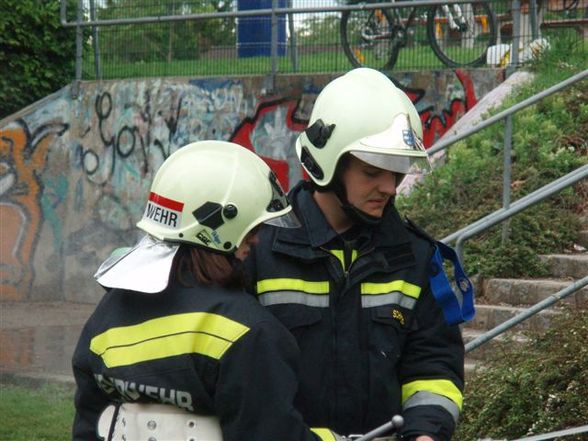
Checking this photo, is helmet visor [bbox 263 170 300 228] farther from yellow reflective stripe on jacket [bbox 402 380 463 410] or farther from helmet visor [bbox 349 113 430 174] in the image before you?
yellow reflective stripe on jacket [bbox 402 380 463 410]

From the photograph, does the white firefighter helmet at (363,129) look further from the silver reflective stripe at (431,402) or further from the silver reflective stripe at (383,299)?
the silver reflective stripe at (431,402)

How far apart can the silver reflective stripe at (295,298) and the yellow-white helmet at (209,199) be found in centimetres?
23

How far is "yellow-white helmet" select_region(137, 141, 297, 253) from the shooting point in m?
2.91

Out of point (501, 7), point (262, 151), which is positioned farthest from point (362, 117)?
point (262, 151)

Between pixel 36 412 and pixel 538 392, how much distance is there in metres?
3.51

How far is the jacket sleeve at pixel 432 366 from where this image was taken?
3154mm

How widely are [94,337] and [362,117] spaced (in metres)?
0.91

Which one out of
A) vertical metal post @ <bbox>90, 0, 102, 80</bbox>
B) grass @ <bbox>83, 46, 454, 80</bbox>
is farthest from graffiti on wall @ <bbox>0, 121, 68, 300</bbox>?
grass @ <bbox>83, 46, 454, 80</bbox>

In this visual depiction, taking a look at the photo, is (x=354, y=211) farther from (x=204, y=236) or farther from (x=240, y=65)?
(x=240, y=65)

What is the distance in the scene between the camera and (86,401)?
3068 millimetres

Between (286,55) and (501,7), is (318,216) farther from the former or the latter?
(286,55)

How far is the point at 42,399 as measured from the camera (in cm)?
827

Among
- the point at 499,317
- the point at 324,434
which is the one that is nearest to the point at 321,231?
the point at 324,434

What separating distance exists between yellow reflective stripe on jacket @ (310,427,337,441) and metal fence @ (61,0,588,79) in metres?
8.55
